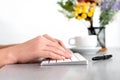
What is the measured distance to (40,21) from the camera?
1790 millimetres

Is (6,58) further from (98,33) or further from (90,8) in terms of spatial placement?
(98,33)

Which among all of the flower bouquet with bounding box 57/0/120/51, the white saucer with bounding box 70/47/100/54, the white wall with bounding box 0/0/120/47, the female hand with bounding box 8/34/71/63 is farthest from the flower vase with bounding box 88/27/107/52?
the female hand with bounding box 8/34/71/63

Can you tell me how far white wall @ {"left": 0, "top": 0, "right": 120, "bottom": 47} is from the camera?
70.1 inches

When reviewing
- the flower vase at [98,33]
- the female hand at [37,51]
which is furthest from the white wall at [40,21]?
the female hand at [37,51]

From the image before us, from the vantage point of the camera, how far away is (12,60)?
89 cm

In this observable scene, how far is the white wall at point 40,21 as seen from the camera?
178 cm

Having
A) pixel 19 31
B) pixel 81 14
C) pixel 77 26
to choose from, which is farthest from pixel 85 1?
pixel 19 31

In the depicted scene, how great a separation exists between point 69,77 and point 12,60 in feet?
1.17

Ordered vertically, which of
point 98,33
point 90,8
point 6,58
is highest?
point 90,8

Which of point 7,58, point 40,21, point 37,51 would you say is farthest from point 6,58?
point 40,21

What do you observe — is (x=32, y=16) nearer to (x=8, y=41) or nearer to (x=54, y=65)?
(x=8, y=41)

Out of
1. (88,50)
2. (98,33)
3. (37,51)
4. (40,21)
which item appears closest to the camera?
(37,51)

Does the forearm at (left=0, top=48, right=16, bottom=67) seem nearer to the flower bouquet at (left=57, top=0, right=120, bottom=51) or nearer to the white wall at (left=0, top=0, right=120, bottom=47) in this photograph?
the flower bouquet at (left=57, top=0, right=120, bottom=51)

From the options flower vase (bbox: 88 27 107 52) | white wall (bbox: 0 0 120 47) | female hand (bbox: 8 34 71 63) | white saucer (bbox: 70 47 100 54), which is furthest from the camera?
white wall (bbox: 0 0 120 47)
